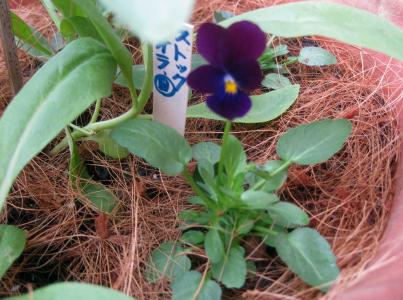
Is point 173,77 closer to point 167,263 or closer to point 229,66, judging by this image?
point 229,66

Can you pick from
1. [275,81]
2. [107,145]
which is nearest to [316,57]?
[275,81]

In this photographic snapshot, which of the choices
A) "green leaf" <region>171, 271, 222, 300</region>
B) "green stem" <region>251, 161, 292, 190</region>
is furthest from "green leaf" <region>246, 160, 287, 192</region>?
"green leaf" <region>171, 271, 222, 300</region>

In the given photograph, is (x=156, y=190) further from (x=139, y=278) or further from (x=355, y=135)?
(x=355, y=135)

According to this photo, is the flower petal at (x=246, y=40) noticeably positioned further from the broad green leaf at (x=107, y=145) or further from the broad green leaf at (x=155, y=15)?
the broad green leaf at (x=107, y=145)

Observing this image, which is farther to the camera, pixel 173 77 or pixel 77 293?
pixel 173 77

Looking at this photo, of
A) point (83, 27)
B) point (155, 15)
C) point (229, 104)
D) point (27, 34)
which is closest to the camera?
point (155, 15)

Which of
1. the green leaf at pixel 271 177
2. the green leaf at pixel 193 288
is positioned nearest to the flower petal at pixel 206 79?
the green leaf at pixel 271 177

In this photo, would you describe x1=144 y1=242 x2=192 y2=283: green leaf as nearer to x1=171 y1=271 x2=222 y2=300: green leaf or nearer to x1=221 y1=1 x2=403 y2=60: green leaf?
x1=171 y1=271 x2=222 y2=300: green leaf
